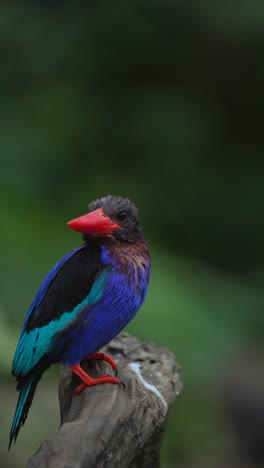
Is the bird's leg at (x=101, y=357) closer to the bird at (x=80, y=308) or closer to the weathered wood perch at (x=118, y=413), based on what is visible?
the weathered wood perch at (x=118, y=413)

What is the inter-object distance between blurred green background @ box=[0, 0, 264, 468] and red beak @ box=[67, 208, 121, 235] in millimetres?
2576

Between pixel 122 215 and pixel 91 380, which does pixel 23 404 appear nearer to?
pixel 91 380

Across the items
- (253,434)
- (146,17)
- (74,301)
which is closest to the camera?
(74,301)

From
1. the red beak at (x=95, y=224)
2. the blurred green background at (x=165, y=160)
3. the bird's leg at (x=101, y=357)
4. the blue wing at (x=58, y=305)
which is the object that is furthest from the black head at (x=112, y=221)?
the blurred green background at (x=165, y=160)

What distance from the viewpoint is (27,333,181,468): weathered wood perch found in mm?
2141

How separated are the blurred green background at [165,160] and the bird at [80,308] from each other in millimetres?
2511

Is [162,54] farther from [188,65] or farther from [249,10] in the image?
[249,10]

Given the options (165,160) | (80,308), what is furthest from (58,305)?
(165,160)

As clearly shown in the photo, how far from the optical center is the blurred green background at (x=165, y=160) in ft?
19.0

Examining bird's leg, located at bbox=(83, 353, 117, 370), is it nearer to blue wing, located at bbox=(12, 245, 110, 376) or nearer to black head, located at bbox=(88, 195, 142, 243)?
blue wing, located at bbox=(12, 245, 110, 376)

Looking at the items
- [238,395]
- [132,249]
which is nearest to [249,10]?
[238,395]

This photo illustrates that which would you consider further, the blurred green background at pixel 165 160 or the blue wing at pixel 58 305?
the blurred green background at pixel 165 160

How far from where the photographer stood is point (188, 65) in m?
8.46

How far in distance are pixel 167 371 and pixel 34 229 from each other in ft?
10.4
